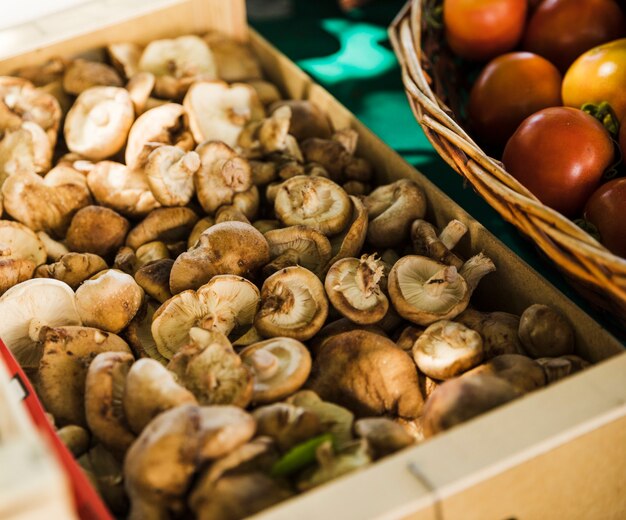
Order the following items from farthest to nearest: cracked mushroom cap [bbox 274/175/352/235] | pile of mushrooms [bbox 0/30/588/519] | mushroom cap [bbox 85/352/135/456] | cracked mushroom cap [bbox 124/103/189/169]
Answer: cracked mushroom cap [bbox 124/103/189/169] < cracked mushroom cap [bbox 274/175/352/235] < mushroom cap [bbox 85/352/135/456] < pile of mushrooms [bbox 0/30/588/519]

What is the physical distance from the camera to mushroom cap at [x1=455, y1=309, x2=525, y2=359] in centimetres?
147

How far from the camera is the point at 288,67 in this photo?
2.50 m

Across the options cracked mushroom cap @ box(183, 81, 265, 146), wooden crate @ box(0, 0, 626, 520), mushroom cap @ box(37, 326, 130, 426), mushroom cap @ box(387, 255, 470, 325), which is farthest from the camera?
cracked mushroom cap @ box(183, 81, 265, 146)

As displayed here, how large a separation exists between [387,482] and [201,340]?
521 mm

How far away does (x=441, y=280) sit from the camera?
151 centimetres

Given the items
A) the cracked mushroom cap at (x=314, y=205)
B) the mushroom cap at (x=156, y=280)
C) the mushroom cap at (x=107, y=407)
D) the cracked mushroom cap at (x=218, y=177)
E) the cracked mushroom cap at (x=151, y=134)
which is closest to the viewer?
the mushroom cap at (x=107, y=407)

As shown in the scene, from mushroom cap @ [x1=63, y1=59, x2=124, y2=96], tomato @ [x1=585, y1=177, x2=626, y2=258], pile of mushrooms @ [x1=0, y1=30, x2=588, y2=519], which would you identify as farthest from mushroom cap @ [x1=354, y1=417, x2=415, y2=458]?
mushroom cap @ [x1=63, y1=59, x2=124, y2=96]

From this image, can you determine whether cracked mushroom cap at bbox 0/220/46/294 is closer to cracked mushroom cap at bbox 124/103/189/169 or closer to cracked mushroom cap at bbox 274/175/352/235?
cracked mushroom cap at bbox 124/103/189/169

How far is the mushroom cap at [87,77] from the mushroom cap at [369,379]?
132 centimetres

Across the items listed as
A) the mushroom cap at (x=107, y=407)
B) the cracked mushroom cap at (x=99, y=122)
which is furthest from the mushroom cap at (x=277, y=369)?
the cracked mushroom cap at (x=99, y=122)

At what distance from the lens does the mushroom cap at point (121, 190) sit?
6.35 feet

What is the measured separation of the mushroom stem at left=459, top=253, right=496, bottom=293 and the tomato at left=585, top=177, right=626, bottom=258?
0.84ft

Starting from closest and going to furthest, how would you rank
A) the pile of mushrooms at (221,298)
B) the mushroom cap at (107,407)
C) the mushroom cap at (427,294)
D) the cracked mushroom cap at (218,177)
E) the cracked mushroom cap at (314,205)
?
the pile of mushrooms at (221,298), the mushroom cap at (107,407), the mushroom cap at (427,294), the cracked mushroom cap at (314,205), the cracked mushroom cap at (218,177)

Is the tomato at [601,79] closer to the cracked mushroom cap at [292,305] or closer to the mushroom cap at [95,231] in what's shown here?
the cracked mushroom cap at [292,305]
